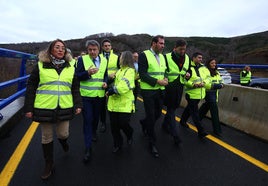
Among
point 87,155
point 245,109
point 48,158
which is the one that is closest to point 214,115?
point 245,109

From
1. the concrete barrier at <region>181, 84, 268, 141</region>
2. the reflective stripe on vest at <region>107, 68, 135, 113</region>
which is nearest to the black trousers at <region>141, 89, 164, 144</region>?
the reflective stripe on vest at <region>107, 68, 135, 113</region>

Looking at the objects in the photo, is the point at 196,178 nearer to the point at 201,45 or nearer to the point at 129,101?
the point at 129,101

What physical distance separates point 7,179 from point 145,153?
2.07 meters

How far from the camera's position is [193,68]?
15.3 ft

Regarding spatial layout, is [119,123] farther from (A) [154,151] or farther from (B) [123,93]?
(A) [154,151]

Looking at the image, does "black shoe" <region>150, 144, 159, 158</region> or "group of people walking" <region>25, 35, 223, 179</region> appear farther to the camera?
"black shoe" <region>150, 144, 159, 158</region>

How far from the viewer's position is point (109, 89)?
3.50 metres

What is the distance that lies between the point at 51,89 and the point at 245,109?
410 centimetres

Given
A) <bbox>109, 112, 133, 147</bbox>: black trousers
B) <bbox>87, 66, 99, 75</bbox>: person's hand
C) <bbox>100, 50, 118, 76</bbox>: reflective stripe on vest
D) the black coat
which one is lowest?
<bbox>109, 112, 133, 147</bbox>: black trousers

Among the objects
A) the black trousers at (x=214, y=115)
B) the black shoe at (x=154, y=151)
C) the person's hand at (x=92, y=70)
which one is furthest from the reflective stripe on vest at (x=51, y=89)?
the black trousers at (x=214, y=115)

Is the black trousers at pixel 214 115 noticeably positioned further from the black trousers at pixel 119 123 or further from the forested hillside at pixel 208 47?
the forested hillside at pixel 208 47

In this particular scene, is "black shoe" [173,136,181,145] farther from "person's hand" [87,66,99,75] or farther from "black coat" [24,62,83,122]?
"black coat" [24,62,83,122]

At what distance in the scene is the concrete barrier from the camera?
437 centimetres

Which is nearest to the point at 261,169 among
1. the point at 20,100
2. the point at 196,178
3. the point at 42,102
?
the point at 196,178
